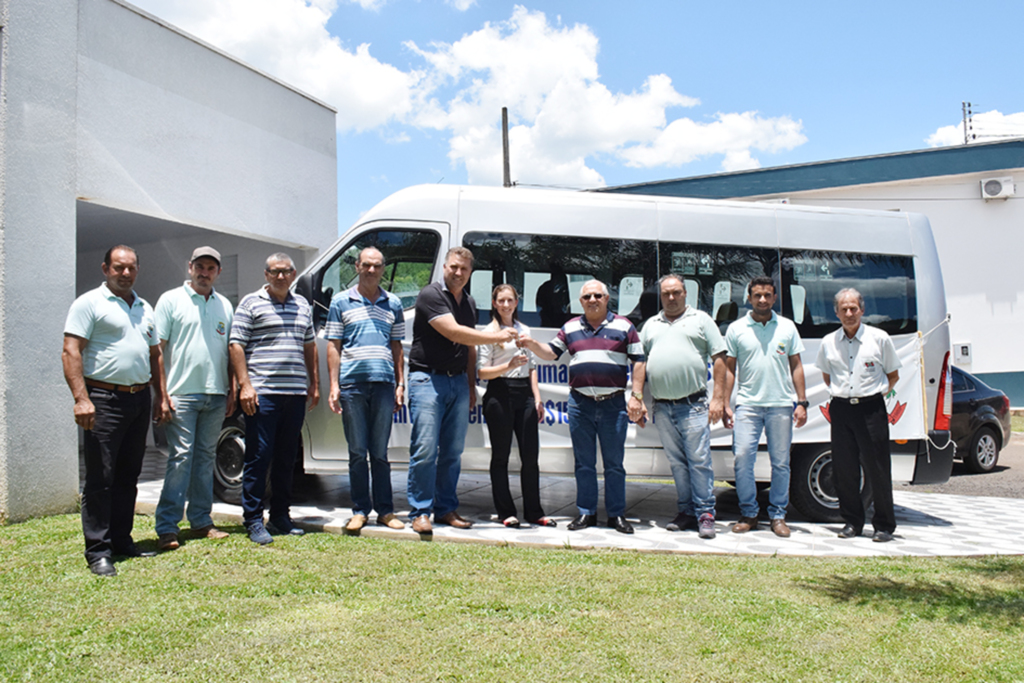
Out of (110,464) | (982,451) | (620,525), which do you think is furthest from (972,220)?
(110,464)

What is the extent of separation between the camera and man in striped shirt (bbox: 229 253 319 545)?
5262 mm

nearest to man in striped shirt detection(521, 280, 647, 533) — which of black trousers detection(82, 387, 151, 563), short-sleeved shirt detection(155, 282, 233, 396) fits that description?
short-sleeved shirt detection(155, 282, 233, 396)

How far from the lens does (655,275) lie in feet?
21.0

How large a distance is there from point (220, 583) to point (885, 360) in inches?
192

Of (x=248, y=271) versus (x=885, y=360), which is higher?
(x=248, y=271)

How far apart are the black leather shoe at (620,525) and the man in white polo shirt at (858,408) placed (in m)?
1.67

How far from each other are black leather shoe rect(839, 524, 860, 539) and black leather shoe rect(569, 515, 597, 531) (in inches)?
75.3

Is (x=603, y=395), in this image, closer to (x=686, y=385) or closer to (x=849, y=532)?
(x=686, y=385)

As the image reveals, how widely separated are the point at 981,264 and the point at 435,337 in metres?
18.3

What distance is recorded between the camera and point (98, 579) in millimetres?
4238

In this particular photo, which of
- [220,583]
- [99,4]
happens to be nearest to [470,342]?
[220,583]

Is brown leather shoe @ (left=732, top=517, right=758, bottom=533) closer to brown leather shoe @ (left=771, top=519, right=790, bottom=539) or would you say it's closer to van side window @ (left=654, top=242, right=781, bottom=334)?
brown leather shoe @ (left=771, top=519, right=790, bottom=539)

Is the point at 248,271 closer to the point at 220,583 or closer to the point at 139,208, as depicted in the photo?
the point at 139,208

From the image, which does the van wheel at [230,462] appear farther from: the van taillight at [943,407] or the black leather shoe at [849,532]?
the van taillight at [943,407]
